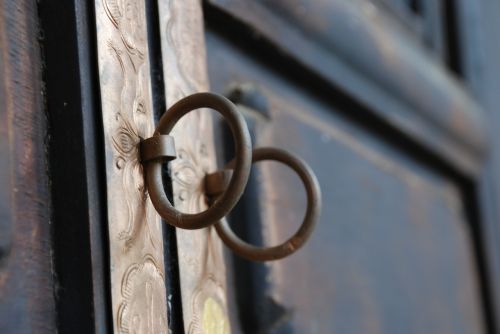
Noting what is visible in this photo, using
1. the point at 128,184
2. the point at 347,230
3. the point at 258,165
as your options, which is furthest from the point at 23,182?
the point at 347,230

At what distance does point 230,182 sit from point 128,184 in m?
0.05

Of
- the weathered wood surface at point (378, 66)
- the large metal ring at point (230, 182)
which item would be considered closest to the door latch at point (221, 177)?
the large metal ring at point (230, 182)

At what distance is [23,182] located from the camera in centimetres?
42

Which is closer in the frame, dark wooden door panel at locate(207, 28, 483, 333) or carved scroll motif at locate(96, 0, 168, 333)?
carved scroll motif at locate(96, 0, 168, 333)

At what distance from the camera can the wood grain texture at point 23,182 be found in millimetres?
401

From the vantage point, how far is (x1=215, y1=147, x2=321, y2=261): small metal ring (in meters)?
0.48

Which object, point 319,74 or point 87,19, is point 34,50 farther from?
point 319,74

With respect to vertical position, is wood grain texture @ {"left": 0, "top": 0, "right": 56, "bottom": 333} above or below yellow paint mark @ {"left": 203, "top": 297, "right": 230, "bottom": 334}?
above

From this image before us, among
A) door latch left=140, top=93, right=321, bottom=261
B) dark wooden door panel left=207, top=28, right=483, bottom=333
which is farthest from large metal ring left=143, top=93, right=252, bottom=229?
dark wooden door panel left=207, top=28, right=483, bottom=333

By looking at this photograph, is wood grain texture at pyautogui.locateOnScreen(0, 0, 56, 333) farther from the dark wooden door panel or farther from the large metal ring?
the dark wooden door panel

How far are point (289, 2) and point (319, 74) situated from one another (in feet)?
0.22

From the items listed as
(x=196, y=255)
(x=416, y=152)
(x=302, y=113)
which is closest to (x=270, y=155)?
(x=196, y=255)

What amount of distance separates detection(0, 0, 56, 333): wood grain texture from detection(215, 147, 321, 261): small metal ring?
108 millimetres

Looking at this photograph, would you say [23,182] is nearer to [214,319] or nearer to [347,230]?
[214,319]
